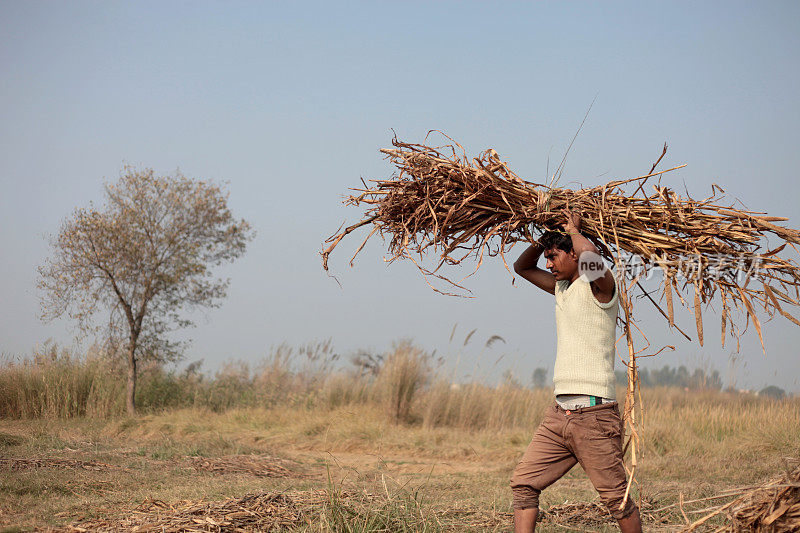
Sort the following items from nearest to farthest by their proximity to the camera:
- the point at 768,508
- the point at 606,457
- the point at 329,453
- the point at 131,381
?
the point at 768,508 < the point at 606,457 < the point at 329,453 < the point at 131,381

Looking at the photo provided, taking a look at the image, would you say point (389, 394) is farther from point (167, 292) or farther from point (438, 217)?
point (438, 217)

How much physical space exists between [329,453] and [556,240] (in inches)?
87.3

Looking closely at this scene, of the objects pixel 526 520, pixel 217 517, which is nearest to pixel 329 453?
pixel 217 517

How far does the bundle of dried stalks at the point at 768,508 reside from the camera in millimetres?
3090

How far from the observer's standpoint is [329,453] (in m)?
4.66

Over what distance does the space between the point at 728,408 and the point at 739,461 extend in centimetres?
238

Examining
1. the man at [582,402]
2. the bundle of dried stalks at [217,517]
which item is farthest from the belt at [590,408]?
the bundle of dried stalks at [217,517]

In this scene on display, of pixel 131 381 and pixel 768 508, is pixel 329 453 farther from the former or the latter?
pixel 131 381

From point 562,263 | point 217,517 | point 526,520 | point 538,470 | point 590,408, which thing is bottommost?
point 217,517

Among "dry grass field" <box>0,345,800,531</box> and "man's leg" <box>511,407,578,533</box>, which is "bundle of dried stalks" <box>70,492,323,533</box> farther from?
"man's leg" <box>511,407,578,533</box>

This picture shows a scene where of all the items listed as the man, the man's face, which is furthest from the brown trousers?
the man's face

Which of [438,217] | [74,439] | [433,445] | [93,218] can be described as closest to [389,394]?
[433,445]

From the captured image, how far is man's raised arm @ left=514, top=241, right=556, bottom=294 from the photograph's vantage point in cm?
388

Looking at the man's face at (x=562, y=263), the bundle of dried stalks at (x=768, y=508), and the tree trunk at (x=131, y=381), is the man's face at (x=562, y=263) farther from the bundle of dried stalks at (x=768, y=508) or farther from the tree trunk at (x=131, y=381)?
the tree trunk at (x=131, y=381)
